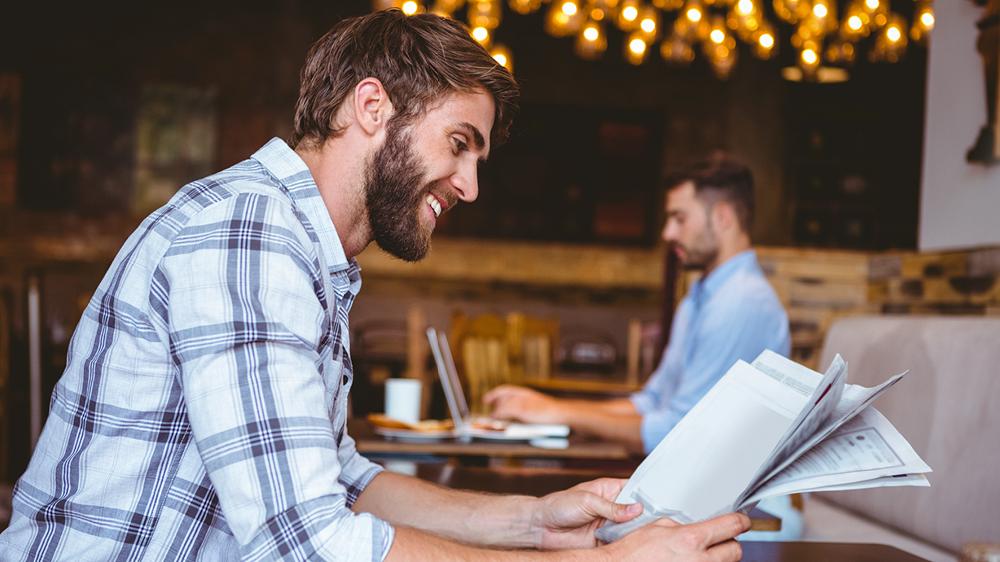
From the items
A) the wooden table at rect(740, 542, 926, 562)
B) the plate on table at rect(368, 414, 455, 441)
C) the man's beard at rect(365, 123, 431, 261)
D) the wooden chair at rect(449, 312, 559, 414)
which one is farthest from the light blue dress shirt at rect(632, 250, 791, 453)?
the wooden chair at rect(449, 312, 559, 414)

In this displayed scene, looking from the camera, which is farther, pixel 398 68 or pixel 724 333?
pixel 724 333

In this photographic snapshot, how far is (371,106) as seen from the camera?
47.3 inches

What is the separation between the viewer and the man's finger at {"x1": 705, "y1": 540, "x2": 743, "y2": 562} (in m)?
0.92

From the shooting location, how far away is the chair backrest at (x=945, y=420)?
196 centimetres

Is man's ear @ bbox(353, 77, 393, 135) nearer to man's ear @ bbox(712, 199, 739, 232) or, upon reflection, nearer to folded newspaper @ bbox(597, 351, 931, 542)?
folded newspaper @ bbox(597, 351, 931, 542)

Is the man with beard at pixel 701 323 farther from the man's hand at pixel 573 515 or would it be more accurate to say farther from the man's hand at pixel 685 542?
the man's hand at pixel 685 542

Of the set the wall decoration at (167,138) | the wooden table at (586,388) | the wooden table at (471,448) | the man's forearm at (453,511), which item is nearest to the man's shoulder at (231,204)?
the man's forearm at (453,511)

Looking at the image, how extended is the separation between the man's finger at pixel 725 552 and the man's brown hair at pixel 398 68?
643 millimetres

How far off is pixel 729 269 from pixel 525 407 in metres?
0.84

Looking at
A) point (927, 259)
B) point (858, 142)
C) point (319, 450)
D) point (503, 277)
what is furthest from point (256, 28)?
point (319, 450)

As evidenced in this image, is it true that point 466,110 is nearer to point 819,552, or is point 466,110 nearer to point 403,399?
point 819,552

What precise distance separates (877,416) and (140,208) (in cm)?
734

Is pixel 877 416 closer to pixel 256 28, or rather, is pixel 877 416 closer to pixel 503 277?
pixel 503 277

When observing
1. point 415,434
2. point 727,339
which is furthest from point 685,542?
point 727,339
